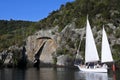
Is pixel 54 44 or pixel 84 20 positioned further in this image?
pixel 54 44

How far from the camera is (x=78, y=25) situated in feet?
493

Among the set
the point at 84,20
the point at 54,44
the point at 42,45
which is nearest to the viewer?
the point at 84,20

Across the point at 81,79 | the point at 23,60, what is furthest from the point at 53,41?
the point at 81,79

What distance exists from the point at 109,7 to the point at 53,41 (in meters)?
28.4

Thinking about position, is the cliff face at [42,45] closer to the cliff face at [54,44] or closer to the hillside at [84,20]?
the cliff face at [54,44]

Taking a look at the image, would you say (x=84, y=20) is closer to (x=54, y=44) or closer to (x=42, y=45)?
(x=54, y=44)

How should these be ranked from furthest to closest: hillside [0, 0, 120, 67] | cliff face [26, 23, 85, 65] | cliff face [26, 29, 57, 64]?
1. cliff face [26, 29, 57, 64]
2. cliff face [26, 23, 85, 65]
3. hillside [0, 0, 120, 67]

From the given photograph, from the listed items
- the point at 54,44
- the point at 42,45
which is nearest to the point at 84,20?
the point at 54,44

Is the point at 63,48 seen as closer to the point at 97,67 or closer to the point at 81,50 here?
the point at 81,50

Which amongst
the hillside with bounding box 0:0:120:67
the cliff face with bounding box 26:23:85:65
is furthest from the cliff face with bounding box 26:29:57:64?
the hillside with bounding box 0:0:120:67

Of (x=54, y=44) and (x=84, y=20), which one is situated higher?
(x=84, y=20)

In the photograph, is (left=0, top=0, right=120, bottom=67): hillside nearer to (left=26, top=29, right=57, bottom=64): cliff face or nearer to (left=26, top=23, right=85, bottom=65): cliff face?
(left=26, top=23, right=85, bottom=65): cliff face

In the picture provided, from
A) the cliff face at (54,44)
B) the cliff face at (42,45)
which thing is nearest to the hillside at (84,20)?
the cliff face at (54,44)

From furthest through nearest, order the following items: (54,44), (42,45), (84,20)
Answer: (42,45) → (54,44) → (84,20)
